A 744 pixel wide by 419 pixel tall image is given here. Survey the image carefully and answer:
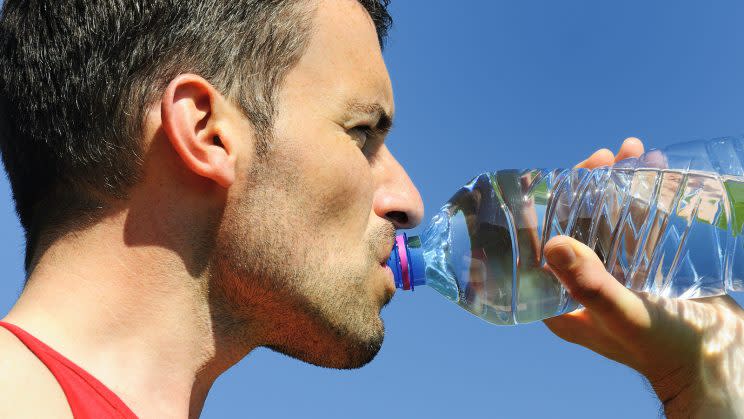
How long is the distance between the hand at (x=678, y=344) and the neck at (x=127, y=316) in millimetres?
1127

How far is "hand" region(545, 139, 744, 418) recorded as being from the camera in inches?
101

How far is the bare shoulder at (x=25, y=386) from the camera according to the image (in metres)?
1.61

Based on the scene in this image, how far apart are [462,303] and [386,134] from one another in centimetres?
91

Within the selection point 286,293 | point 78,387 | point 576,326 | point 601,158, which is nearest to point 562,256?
point 576,326

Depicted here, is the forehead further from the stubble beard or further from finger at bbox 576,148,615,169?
finger at bbox 576,148,615,169

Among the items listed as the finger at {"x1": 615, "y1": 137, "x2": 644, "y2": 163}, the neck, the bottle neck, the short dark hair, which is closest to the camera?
the neck

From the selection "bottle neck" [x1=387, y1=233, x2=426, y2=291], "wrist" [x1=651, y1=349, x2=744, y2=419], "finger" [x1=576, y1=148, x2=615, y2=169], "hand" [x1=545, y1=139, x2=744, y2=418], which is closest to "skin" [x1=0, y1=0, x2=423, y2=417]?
"bottle neck" [x1=387, y1=233, x2=426, y2=291]

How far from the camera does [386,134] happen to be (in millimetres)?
2490

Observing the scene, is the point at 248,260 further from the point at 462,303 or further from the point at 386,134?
the point at 462,303

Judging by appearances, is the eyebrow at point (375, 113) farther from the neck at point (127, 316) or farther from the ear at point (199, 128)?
the neck at point (127, 316)

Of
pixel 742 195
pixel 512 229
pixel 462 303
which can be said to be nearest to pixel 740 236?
pixel 742 195

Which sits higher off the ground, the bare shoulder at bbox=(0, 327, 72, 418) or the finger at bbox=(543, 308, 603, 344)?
the finger at bbox=(543, 308, 603, 344)

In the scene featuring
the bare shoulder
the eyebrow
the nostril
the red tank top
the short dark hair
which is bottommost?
the bare shoulder

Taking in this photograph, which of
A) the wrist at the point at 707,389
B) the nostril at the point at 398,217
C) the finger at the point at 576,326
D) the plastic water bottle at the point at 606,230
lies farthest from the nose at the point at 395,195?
the wrist at the point at 707,389
